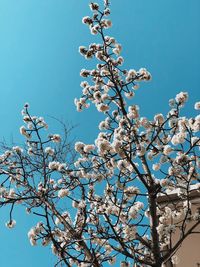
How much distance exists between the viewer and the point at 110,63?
6.80m

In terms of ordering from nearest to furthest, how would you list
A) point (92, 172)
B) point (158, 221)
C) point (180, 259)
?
point (158, 221) → point (92, 172) → point (180, 259)

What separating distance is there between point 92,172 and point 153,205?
1145 millimetres

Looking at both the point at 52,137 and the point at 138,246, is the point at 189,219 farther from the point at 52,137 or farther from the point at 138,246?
the point at 52,137

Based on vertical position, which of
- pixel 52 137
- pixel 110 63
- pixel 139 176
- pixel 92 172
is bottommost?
Answer: pixel 139 176

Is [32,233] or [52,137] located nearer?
[32,233]

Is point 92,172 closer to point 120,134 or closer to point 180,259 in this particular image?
point 120,134

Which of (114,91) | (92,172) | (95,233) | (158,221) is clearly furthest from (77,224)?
(114,91)

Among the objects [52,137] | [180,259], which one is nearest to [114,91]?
[52,137]

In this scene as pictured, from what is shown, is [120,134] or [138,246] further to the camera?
[138,246]

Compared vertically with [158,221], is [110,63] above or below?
above

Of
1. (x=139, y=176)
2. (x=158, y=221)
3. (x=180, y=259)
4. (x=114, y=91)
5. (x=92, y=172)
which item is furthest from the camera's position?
(x=180, y=259)

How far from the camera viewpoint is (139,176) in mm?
5023

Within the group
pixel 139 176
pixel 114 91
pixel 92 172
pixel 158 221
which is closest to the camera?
pixel 139 176

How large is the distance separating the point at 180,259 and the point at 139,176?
251 cm
